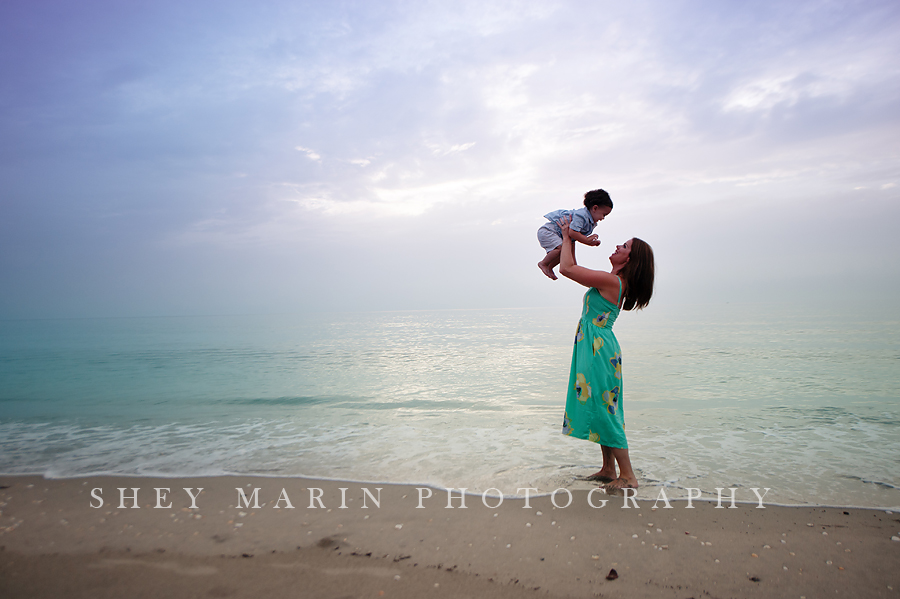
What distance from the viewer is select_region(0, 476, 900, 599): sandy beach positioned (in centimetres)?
245

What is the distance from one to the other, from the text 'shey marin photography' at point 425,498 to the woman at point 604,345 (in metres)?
0.31

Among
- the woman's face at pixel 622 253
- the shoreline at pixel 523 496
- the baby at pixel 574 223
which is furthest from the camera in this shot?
the baby at pixel 574 223

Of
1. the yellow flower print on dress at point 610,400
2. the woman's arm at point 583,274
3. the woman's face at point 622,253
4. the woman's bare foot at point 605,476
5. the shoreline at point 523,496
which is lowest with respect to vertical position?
the shoreline at point 523,496

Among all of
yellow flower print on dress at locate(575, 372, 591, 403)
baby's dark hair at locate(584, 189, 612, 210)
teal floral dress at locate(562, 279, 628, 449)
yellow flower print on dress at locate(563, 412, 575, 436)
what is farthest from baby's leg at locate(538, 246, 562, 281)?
yellow flower print on dress at locate(563, 412, 575, 436)

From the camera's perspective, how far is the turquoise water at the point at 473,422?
15.1 ft

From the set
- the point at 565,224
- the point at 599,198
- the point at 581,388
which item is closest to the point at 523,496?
the point at 581,388

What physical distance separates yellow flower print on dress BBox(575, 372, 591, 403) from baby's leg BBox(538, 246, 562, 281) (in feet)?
2.94

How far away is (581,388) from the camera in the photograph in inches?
150

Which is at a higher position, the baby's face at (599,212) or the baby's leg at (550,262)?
the baby's face at (599,212)

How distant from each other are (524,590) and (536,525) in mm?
801

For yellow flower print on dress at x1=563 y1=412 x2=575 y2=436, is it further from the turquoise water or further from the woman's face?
the woman's face

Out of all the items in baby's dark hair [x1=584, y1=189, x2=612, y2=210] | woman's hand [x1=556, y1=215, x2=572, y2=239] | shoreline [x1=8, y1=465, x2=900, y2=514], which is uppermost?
baby's dark hair [x1=584, y1=189, x2=612, y2=210]

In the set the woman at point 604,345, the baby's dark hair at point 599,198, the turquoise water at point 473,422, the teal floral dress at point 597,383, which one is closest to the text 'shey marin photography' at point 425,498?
the turquoise water at point 473,422

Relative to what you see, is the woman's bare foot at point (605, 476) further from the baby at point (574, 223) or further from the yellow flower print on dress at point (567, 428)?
the baby at point (574, 223)
